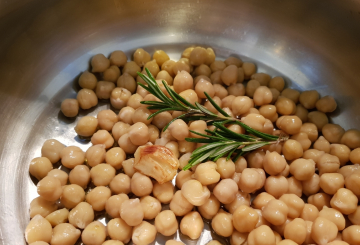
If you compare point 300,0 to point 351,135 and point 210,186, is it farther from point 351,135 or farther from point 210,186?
point 210,186

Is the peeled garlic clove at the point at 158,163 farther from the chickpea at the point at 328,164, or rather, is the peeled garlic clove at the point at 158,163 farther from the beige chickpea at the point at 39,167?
the chickpea at the point at 328,164

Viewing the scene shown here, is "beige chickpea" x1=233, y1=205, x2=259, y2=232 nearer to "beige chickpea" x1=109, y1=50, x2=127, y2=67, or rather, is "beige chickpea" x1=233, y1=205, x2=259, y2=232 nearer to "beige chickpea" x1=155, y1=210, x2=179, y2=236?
"beige chickpea" x1=155, y1=210, x2=179, y2=236

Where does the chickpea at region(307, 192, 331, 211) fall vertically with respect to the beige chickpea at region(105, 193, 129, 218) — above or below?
above

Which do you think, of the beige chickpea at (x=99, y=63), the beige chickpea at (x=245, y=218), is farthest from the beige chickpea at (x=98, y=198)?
the beige chickpea at (x=99, y=63)

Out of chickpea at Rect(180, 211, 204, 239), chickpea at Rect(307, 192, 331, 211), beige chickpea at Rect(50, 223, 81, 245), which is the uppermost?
chickpea at Rect(307, 192, 331, 211)

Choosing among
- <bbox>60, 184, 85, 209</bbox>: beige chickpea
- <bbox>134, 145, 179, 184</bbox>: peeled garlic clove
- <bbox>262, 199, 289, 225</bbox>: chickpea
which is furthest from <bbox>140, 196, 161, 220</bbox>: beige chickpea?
<bbox>262, 199, 289, 225</bbox>: chickpea

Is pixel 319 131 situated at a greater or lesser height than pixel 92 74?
lesser

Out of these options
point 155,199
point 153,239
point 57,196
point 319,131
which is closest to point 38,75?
point 57,196
